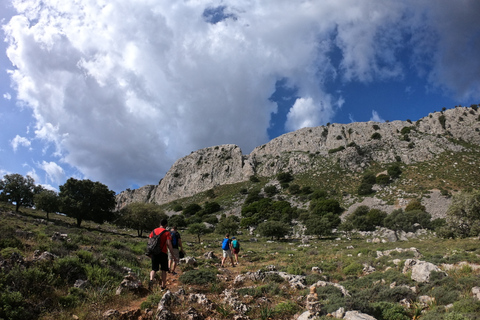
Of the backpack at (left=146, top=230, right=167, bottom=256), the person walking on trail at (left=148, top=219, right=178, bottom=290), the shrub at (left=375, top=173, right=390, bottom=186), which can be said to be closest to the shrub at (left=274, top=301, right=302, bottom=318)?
the person walking on trail at (left=148, top=219, right=178, bottom=290)

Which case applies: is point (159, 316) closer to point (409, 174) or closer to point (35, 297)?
point (35, 297)

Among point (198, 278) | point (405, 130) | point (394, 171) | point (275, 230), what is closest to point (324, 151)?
point (405, 130)

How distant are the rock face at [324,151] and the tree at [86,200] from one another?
193 ft

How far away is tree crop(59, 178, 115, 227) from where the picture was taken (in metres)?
38.0

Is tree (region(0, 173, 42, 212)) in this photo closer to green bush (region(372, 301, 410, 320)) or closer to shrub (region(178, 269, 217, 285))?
shrub (region(178, 269, 217, 285))

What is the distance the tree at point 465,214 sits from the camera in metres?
25.9

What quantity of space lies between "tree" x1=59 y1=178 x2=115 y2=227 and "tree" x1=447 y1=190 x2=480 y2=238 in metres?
47.5

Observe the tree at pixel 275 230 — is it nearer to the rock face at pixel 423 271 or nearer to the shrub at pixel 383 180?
the rock face at pixel 423 271

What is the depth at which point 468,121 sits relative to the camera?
8394 cm

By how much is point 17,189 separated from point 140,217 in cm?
2287

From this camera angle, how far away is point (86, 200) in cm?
3972

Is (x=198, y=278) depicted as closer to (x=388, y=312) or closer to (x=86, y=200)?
(x=388, y=312)

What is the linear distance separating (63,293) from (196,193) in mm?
95516

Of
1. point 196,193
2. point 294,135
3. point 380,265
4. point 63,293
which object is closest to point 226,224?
point 380,265
